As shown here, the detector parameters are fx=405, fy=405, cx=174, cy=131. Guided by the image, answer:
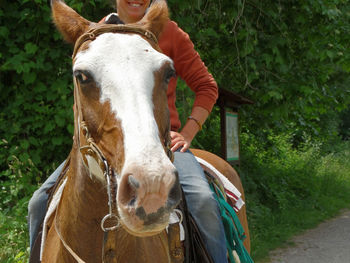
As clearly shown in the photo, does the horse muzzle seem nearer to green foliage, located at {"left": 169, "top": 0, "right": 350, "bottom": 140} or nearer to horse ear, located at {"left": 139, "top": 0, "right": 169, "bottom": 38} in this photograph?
horse ear, located at {"left": 139, "top": 0, "right": 169, "bottom": 38}

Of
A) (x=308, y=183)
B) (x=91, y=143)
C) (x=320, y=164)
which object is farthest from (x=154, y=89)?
(x=320, y=164)

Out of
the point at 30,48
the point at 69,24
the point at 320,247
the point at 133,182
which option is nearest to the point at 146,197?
the point at 133,182

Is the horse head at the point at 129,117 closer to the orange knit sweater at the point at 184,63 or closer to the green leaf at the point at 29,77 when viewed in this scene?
the orange knit sweater at the point at 184,63

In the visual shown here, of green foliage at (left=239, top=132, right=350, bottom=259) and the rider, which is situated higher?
the rider

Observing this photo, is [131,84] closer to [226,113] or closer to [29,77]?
[29,77]

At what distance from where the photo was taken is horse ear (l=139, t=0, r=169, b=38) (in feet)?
6.66

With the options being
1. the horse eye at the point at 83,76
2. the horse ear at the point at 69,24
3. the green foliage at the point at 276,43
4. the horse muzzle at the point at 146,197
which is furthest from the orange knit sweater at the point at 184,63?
the green foliage at the point at 276,43

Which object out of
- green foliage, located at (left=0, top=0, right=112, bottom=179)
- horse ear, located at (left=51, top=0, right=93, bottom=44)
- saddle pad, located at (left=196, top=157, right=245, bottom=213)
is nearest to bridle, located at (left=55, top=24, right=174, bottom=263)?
horse ear, located at (left=51, top=0, right=93, bottom=44)

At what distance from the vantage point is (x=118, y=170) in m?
1.47

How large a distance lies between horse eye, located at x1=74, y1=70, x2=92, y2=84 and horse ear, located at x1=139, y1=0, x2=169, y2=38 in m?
0.53

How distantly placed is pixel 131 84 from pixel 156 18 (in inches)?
25.7

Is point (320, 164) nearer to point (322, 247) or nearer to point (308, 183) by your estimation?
point (308, 183)

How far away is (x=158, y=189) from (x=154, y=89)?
1.55 feet

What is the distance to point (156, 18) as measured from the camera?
205 cm
